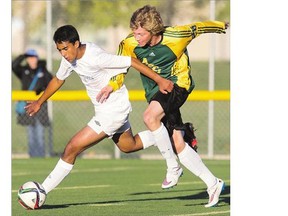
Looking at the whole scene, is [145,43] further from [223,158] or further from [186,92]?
[223,158]

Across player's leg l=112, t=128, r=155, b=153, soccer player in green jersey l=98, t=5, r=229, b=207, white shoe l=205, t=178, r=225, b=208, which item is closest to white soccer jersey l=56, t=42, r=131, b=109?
soccer player in green jersey l=98, t=5, r=229, b=207

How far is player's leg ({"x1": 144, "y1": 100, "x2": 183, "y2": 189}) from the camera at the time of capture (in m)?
10.5

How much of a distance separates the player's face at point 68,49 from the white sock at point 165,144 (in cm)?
128

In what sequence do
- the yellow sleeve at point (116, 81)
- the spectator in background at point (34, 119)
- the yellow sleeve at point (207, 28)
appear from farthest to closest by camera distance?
the spectator in background at point (34, 119), the yellow sleeve at point (207, 28), the yellow sleeve at point (116, 81)

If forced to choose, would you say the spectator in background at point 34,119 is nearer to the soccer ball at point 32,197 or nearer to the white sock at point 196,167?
the soccer ball at point 32,197

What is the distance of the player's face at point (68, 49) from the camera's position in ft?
32.0

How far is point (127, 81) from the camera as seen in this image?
1097 inches

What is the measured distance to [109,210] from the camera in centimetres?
1038

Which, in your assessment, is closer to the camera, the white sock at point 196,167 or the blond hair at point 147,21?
the blond hair at point 147,21

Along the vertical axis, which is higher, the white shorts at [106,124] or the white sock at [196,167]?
the white shorts at [106,124]

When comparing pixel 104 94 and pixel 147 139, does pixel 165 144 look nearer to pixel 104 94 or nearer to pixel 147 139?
pixel 147 139

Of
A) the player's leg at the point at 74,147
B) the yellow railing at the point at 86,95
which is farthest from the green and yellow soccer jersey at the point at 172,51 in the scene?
the yellow railing at the point at 86,95

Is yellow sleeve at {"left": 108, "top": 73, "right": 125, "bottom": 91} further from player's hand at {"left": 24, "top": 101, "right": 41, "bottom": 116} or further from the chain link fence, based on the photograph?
the chain link fence

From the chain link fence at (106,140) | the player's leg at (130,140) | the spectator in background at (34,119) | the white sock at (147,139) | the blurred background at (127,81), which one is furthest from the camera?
the chain link fence at (106,140)
